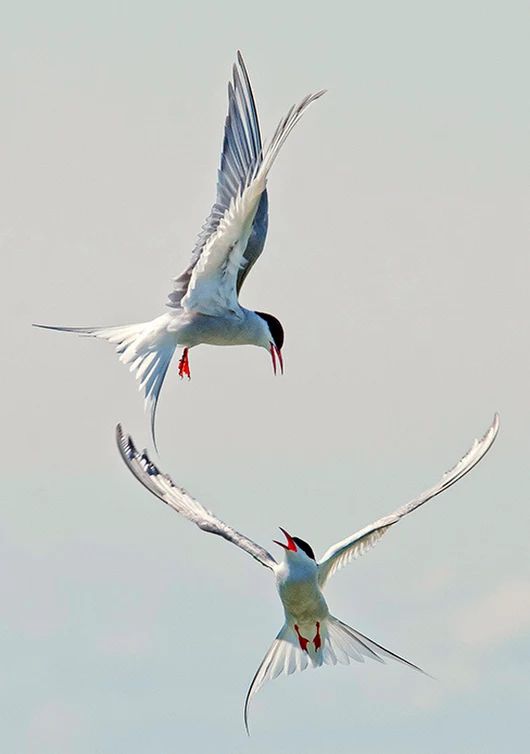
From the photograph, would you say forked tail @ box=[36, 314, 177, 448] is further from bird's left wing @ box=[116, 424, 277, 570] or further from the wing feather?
bird's left wing @ box=[116, 424, 277, 570]

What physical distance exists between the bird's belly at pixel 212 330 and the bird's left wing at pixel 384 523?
1725mm

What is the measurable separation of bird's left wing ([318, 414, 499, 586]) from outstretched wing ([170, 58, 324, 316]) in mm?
1987

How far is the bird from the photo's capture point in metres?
17.8

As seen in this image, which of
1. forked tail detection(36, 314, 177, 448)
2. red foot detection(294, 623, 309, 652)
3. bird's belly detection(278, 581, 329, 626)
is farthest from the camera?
red foot detection(294, 623, 309, 652)

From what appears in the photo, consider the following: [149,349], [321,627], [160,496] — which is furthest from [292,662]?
[149,349]

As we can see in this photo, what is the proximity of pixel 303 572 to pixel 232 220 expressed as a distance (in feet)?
9.31

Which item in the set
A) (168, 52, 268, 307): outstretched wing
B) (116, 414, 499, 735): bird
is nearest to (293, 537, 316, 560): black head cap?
(116, 414, 499, 735): bird

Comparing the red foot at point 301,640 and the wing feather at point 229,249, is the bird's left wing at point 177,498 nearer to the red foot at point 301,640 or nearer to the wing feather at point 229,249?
the red foot at point 301,640

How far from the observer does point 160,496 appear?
1873cm

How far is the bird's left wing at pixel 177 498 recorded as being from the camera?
723 inches

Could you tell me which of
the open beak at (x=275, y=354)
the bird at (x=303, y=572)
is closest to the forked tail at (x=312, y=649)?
the bird at (x=303, y=572)

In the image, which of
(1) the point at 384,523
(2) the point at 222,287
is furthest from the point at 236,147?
→ (1) the point at 384,523

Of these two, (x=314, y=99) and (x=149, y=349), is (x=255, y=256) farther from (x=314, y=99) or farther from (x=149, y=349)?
(x=314, y=99)

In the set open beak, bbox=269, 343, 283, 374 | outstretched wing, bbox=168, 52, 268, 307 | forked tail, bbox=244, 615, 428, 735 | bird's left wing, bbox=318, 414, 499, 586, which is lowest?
forked tail, bbox=244, 615, 428, 735
